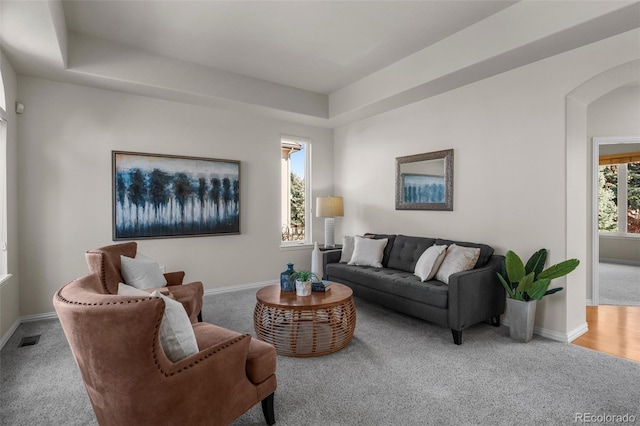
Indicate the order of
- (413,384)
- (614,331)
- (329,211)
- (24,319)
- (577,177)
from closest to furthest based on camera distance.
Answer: (413,384) → (577,177) → (614,331) → (24,319) → (329,211)

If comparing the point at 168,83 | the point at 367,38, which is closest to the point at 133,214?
the point at 168,83

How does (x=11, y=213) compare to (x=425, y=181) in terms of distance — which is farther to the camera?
(x=425, y=181)

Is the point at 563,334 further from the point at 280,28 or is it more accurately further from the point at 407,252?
the point at 280,28

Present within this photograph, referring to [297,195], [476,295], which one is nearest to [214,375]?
[476,295]

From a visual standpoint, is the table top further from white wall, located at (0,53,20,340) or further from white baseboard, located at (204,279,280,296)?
white wall, located at (0,53,20,340)

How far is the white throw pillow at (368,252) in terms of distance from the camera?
4.37 meters

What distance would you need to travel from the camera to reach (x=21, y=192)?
11.9 feet

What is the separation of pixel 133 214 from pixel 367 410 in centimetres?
361

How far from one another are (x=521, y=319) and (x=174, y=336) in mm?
2979

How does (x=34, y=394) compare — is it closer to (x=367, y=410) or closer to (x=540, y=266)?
(x=367, y=410)

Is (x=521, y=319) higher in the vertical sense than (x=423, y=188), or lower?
lower

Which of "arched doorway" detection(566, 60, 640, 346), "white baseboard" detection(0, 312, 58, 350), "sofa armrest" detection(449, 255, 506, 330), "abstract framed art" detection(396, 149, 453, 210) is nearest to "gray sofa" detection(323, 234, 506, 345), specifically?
"sofa armrest" detection(449, 255, 506, 330)

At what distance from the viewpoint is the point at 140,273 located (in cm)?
304

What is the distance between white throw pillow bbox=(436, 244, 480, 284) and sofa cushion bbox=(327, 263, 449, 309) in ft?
0.34
